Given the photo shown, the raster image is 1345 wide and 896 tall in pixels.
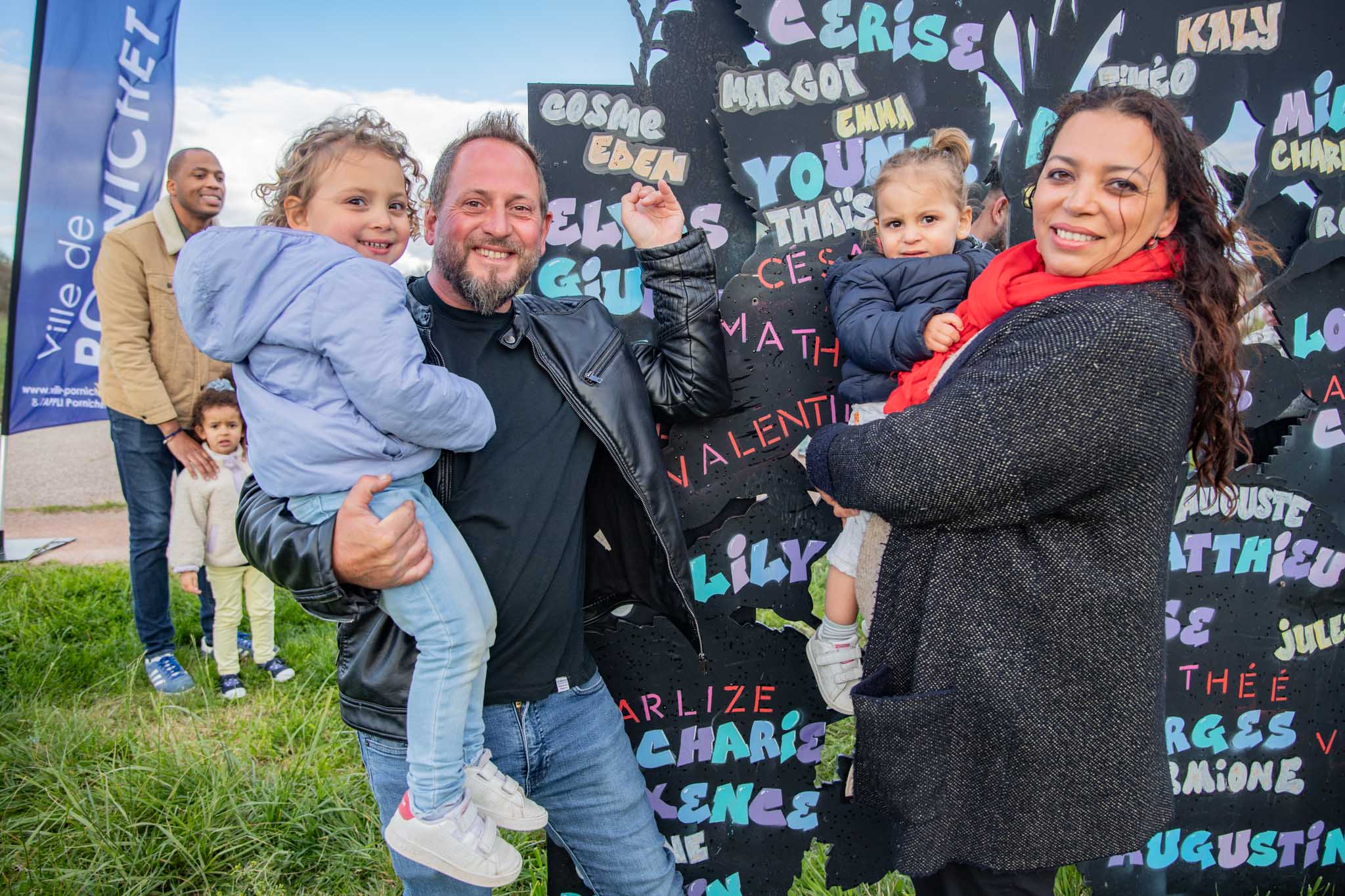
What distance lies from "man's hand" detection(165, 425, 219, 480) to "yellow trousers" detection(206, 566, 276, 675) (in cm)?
49

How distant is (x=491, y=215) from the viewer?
2023 mm

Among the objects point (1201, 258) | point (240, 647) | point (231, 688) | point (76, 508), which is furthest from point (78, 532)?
point (1201, 258)

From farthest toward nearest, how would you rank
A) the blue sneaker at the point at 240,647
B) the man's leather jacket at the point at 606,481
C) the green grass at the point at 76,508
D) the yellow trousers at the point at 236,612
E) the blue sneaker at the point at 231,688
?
1. the green grass at the point at 76,508
2. the blue sneaker at the point at 240,647
3. the yellow trousers at the point at 236,612
4. the blue sneaker at the point at 231,688
5. the man's leather jacket at the point at 606,481

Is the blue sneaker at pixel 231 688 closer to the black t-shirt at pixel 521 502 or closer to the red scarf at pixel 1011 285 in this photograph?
the black t-shirt at pixel 521 502

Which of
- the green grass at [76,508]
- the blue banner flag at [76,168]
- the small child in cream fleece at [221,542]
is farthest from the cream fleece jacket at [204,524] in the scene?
the green grass at [76,508]

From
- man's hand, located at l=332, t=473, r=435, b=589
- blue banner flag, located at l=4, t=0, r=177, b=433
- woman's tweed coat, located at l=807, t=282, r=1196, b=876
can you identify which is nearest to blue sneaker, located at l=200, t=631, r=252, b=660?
blue banner flag, located at l=4, t=0, r=177, b=433

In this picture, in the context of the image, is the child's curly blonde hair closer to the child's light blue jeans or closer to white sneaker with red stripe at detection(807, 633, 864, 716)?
the child's light blue jeans

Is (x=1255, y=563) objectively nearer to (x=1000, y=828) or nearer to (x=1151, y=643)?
(x=1151, y=643)

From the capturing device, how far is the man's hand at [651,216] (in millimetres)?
2232

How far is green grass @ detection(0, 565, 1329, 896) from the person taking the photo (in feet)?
9.29

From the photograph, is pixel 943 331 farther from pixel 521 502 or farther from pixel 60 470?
pixel 60 470

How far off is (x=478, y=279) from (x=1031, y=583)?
139 centimetres

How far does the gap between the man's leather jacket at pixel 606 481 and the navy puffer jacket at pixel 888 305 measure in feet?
1.15

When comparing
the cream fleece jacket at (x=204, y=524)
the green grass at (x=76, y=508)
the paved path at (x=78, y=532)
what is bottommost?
the paved path at (x=78, y=532)
